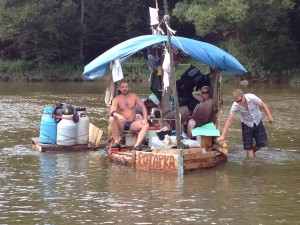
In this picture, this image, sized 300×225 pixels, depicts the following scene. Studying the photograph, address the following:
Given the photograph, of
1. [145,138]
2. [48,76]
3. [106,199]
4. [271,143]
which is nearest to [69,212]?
[106,199]

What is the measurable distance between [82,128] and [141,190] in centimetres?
392

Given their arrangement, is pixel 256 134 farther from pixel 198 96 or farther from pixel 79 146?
pixel 79 146

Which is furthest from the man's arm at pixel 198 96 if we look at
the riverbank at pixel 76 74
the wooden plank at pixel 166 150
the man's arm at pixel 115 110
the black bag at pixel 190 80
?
the riverbank at pixel 76 74

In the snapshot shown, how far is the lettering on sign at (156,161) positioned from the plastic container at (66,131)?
233 centimetres

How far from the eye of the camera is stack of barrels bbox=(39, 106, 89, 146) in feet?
42.5

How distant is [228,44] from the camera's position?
46281mm

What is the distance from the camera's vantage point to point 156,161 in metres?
10.8

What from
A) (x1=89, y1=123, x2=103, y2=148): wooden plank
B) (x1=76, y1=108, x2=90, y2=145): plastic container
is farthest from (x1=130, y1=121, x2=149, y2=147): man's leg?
(x1=89, y1=123, x2=103, y2=148): wooden plank

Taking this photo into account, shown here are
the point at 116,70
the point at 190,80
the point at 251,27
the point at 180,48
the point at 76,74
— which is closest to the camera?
the point at 180,48

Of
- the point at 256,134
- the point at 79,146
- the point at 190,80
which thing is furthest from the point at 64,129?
the point at 256,134

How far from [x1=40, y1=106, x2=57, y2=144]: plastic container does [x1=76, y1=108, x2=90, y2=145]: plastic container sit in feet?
1.59

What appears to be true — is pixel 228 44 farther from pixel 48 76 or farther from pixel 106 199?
pixel 106 199

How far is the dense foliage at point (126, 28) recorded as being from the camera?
4116cm

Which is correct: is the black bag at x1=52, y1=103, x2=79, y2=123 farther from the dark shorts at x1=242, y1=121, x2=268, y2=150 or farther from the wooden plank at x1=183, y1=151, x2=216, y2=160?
the dark shorts at x1=242, y1=121, x2=268, y2=150
